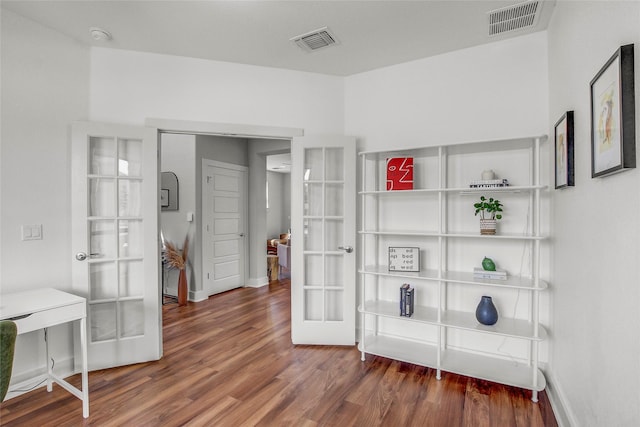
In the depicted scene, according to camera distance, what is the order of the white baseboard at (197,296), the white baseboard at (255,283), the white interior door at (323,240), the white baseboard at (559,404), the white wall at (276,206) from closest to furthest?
the white baseboard at (559,404) → the white interior door at (323,240) → the white baseboard at (197,296) → the white baseboard at (255,283) → the white wall at (276,206)

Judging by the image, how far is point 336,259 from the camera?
3174 millimetres

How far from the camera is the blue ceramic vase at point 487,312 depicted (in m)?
2.36

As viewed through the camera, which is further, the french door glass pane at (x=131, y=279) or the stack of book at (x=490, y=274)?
the french door glass pane at (x=131, y=279)

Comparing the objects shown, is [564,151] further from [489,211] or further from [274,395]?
[274,395]

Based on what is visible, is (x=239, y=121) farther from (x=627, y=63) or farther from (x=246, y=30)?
(x=627, y=63)

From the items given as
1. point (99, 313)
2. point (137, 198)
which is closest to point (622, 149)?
point (137, 198)

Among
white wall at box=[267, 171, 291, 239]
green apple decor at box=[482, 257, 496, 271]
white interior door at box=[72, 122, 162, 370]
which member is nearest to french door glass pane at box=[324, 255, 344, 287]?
green apple decor at box=[482, 257, 496, 271]

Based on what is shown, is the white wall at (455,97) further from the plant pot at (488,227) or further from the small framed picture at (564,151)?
the plant pot at (488,227)

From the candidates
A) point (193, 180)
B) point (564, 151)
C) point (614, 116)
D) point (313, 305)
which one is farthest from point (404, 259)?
point (193, 180)

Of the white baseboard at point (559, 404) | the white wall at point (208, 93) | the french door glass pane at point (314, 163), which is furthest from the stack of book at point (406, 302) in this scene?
the white wall at point (208, 93)

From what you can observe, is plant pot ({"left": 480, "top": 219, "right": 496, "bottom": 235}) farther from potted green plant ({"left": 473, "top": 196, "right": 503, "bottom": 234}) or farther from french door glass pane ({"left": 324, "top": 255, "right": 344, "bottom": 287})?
french door glass pane ({"left": 324, "top": 255, "right": 344, "bottom": 287})

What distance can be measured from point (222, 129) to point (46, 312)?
1870 millimetres

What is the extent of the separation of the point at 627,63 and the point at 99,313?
3.50 m

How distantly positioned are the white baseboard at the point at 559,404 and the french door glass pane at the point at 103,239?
329 centimetres
